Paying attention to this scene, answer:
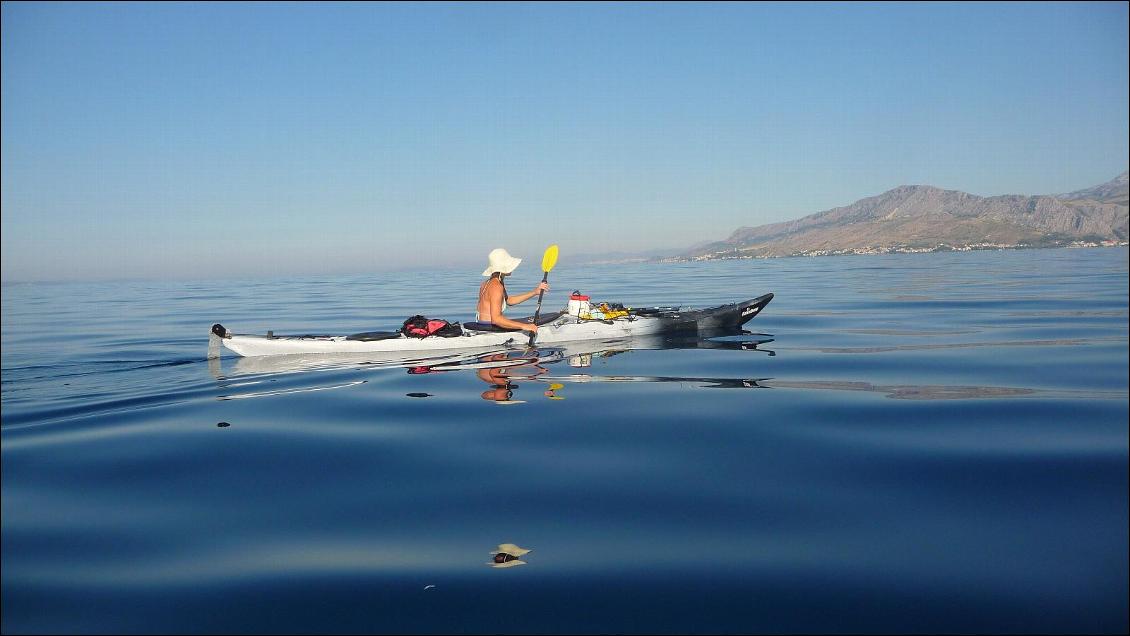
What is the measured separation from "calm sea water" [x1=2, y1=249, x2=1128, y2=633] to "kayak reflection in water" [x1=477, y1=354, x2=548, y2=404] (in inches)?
4.9

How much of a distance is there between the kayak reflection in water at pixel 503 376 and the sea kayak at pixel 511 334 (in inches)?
41.3

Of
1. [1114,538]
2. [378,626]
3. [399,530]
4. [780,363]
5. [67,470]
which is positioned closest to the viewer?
[378,626]

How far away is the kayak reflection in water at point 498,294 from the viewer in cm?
1548

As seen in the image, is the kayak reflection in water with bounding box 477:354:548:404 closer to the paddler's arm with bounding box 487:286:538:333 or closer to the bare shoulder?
the paddler's arm with bounding box 487:286:538:333

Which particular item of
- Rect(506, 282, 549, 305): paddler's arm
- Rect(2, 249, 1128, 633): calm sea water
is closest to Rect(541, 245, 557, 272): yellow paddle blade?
Rect(506, 282, 549, 305): paddler's arm

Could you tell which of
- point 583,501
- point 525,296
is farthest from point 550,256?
point 583,501

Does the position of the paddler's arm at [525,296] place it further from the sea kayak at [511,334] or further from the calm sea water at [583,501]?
the calm sea water at [583,501]

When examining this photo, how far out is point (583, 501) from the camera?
5.54 metres

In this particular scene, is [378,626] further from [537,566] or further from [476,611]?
[537,566]

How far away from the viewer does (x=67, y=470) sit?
22.3 feet

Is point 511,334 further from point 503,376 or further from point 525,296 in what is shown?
point 503,376

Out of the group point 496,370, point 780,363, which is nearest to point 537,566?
point 496,370

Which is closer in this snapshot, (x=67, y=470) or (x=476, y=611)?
(x=476, y=611)

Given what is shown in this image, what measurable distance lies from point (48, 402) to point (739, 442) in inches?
420
